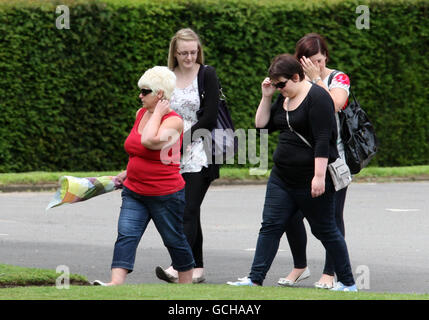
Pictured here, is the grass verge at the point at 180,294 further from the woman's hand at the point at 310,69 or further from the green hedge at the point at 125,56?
the green hedge at the point at 125,56

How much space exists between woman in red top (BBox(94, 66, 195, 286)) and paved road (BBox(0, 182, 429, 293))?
1255mm

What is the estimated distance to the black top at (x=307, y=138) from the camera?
23.7 feet

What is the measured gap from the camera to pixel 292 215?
7.53 metres

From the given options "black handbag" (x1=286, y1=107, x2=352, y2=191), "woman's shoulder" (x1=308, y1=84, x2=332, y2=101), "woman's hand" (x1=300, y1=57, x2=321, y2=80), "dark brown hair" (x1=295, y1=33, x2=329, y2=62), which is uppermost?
"dark brown hair" (x1=295, y1=33, x2=329, y2=62)

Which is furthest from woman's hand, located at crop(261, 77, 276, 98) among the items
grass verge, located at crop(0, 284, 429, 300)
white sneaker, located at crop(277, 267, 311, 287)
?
white sneaker, located at crop(277, 267, 311, 287)

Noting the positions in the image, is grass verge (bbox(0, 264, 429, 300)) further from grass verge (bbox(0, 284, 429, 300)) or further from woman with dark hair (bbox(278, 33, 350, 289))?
woman with dark hair (bbox(278, 33, 350, 289))

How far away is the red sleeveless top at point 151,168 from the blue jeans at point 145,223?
58mm

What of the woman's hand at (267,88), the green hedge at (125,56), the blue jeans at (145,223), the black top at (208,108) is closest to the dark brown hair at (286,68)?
the woman's hand at (267,88)

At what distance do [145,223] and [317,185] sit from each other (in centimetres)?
118

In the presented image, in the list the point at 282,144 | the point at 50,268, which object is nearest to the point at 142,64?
the point at 50,268

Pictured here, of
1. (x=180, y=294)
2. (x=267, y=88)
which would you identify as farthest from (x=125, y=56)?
(x=180, y=294)

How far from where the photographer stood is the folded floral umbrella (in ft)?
23.8

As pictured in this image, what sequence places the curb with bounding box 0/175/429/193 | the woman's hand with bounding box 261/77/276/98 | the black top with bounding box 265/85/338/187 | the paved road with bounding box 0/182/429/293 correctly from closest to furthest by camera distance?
the black top with bounding box 265/85/338/187 → the woman's hand with bounding box 261/77/276/98 → the paved road with bounding box 0/182/429/293 → the curb with bounding box 0/175/429/193

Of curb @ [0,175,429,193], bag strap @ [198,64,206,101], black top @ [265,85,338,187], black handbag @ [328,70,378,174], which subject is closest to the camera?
black top @ [265,85,338,187]
